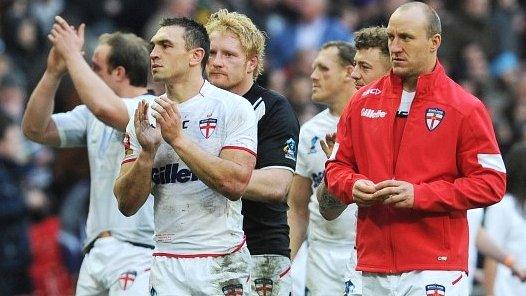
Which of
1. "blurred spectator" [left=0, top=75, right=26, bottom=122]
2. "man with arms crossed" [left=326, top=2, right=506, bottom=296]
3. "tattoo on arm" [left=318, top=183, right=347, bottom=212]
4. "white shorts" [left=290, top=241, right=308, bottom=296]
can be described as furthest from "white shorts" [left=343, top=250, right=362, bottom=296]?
"blurred spectator" [left=0, top=75, right=26, bottom=122]

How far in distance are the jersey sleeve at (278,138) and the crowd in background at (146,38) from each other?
5722 mm

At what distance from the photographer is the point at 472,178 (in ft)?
23.1

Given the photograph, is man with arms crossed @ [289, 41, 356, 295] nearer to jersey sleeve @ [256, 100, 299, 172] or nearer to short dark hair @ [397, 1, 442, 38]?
jersey sleeve @ [256, 100, 299, 172]

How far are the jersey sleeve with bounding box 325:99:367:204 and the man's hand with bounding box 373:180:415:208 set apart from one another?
29 centimetres

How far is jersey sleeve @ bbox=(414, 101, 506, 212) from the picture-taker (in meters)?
6.97

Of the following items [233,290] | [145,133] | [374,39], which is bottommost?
[233,290]

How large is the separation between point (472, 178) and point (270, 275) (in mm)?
1708

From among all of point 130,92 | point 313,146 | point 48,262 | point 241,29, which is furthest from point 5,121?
point 241,29

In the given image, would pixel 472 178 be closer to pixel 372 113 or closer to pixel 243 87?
pixel 372 113

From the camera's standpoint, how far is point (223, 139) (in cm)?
723

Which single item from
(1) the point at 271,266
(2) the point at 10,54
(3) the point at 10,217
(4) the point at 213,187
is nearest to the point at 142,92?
(1) the point at 271,266

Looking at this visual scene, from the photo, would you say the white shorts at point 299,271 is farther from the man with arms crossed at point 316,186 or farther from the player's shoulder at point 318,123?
the player's shoulder at point 318,123

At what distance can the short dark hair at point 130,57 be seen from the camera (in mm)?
9156

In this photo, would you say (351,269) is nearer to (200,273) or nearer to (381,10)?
(200,273)
